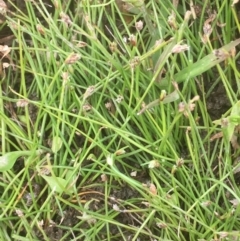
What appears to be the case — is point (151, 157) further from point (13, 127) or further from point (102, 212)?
point (13, 127)

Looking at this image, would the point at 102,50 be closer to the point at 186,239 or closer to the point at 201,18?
the point at 201,18

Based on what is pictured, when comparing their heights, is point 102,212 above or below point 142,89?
below

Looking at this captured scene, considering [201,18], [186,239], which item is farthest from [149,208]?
[201,18]

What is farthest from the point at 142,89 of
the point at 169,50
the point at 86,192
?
the point at 86,192

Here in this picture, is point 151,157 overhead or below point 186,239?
overhead

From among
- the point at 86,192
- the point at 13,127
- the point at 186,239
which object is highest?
the point at 13,127
